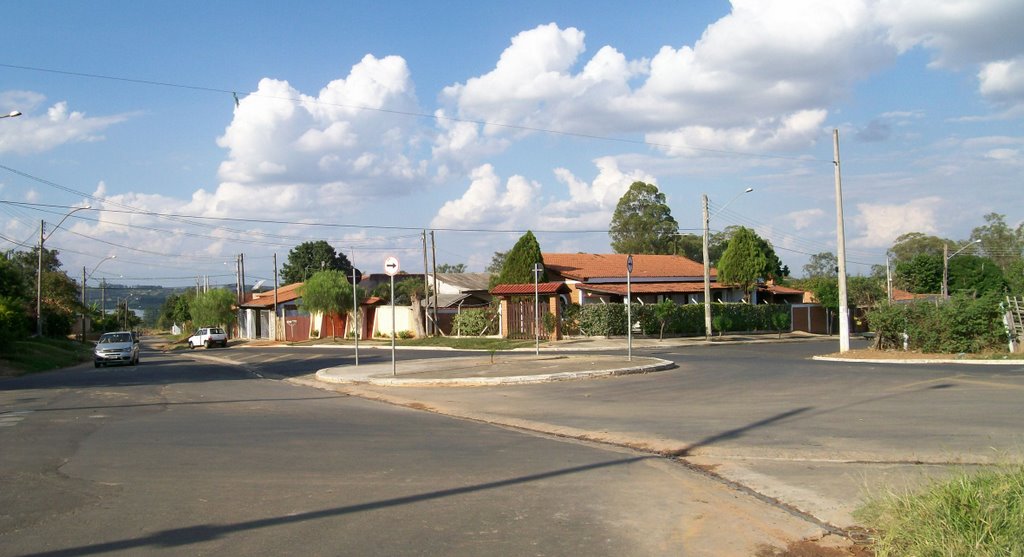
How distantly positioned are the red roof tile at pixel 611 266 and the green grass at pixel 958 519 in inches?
1823

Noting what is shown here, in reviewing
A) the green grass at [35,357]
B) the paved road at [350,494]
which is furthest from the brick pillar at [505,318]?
the paved road at [350,494]

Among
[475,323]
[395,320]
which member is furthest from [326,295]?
[475,323]

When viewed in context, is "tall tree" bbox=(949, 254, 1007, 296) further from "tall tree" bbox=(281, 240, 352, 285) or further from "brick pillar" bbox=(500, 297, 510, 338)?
"tall tree" bbox=(281, 240, 352, 285)

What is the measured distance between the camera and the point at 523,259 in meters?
51.8

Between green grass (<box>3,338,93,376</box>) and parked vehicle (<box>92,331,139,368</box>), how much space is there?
1.95 m

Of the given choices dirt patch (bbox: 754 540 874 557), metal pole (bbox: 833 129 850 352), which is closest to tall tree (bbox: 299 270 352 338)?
metal pole (bbox: 833 129 850 352)

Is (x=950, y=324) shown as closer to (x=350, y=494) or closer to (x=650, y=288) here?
(x=350, y=494)

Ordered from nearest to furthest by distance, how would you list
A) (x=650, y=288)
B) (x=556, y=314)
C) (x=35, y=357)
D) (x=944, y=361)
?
(x=944, y=361) < (x=35, y=357) < (x=556, y=314) < (x=650, y=288)

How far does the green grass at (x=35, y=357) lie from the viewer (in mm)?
31266

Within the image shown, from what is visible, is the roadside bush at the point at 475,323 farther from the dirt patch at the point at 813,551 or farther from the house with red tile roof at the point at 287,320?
the dirt patch at the point at 813,551

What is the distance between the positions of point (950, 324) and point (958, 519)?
23.2 m

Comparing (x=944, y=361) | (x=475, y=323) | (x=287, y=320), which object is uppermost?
(x=287, y=320)

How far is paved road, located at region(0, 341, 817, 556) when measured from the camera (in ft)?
19.9

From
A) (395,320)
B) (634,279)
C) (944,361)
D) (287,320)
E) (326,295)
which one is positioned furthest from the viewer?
(287,320)
